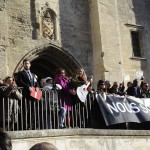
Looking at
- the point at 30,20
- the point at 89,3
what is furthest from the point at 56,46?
the point at 89,3

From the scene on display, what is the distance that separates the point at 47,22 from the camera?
56.2ft

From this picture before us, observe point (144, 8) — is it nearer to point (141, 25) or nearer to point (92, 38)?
point (141, 25)

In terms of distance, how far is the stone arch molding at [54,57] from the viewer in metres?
16.7

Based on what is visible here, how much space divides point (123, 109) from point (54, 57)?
8.02 meters

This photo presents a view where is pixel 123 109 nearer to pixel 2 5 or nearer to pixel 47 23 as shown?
pixel 2 5

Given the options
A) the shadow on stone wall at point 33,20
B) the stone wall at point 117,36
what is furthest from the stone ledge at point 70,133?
the shadow on stone wall at point 33,20

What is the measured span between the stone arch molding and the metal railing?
750cm

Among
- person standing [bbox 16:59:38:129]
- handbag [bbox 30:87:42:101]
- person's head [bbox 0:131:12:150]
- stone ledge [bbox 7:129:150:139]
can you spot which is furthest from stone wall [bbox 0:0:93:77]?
person's head [bbox 0:131:12:150]

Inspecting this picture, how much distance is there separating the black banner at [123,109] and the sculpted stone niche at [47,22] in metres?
7.44

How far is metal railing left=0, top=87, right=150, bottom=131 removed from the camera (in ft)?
26.3

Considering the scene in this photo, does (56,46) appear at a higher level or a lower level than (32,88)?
higher

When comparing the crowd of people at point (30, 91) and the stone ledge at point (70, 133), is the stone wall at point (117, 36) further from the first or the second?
the stone ledge at point (70, 133)

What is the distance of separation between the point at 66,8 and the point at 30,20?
2.17 m

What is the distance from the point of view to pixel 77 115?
9.24 meters
